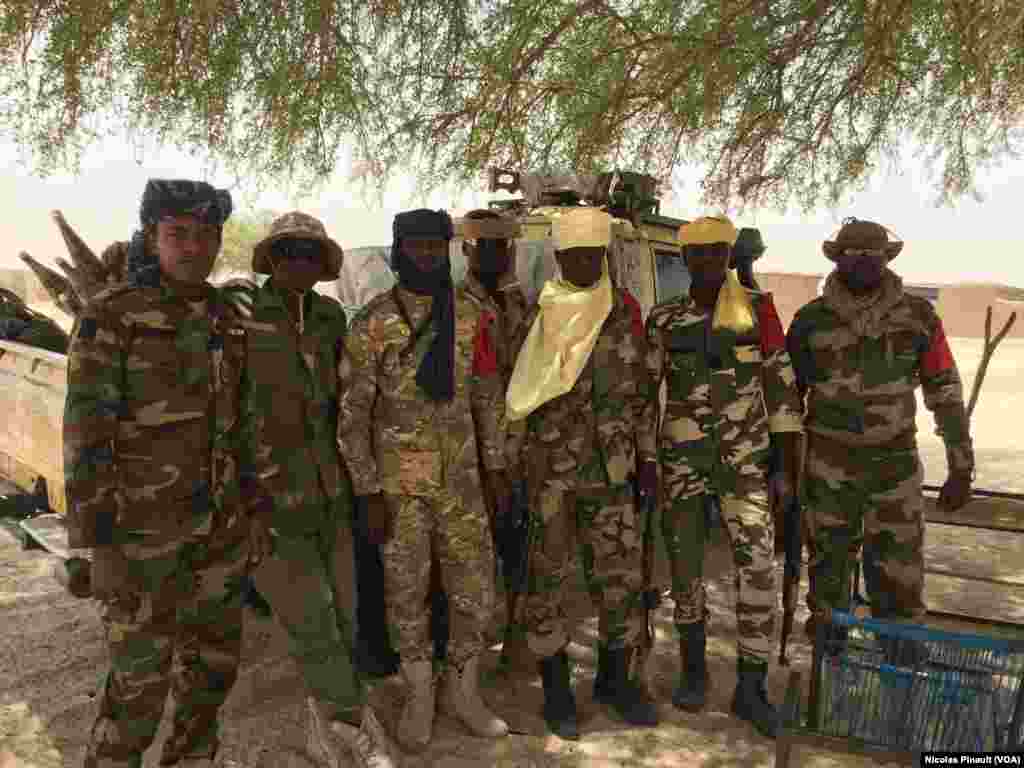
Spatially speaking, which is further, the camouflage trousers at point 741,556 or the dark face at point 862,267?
the dark face at point 862,267

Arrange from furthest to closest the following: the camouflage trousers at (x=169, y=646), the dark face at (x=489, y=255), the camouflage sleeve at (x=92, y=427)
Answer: the dark face at (x=489, y=255), the camouflage trousers at (x=169, y=646), the camouflage sleeve at (x=92, y=427)

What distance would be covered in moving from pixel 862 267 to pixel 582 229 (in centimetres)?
115

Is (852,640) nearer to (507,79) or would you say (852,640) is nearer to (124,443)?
(124,443)

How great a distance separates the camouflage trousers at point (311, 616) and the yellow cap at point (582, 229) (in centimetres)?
139

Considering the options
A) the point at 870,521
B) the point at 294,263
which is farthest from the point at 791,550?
the point at 294,263

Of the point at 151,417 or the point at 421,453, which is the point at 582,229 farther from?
the point at 151,417

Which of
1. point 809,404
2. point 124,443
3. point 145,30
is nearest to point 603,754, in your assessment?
point 809,404

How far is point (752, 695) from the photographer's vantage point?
330cm

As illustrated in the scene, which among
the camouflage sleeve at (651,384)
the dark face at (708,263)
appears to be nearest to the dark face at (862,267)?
the dark face at (708,263)

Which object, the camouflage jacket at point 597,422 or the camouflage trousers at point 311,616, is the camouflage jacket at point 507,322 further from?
the camouflage trousers at point 311,616

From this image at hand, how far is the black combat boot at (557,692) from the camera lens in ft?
10.7

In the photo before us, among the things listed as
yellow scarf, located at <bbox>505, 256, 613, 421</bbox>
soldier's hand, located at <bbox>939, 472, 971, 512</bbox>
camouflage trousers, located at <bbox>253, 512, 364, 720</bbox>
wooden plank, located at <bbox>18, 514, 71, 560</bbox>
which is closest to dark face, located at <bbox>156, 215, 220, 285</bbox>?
camouflage trousers, located at <bbox>253, 512, 364, 720</bbox>

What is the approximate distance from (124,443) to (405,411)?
0.92 metres

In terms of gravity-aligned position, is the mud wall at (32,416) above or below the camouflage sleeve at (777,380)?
below
